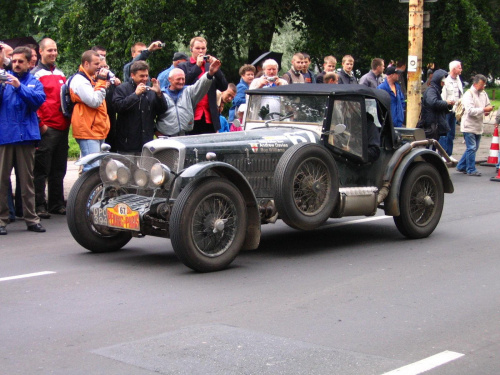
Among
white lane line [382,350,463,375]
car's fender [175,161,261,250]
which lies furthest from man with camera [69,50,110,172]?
white lane line [382,350,463,375]

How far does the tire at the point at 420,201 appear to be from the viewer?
945 centimetres

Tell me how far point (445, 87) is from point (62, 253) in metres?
10.5

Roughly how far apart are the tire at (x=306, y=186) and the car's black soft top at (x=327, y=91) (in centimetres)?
88

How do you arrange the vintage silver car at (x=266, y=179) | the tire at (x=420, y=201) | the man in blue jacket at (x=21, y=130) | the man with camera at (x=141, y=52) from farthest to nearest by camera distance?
the man with camera at (x=141, y=52)
the man in blue jacket at (x=21, y=130)
the tire at (x=420, y=201)
the vintage silver car at (x=266, y=179)

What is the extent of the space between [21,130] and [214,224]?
11.7 feet

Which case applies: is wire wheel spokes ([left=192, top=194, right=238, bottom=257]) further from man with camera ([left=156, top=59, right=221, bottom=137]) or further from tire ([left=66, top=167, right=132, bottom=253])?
man with camera ([left=156, top=59, right=221, bottom=137])

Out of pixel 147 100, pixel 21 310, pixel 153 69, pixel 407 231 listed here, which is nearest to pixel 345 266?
pixel 407 231

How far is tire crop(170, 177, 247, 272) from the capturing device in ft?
24.5

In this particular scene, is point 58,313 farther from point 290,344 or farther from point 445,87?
point 445,87

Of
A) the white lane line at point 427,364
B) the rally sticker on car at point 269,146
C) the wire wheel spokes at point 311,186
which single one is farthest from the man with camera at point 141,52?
the white lane line at point 427,364

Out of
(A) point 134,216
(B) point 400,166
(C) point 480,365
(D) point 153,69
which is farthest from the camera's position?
(D) point 153,69

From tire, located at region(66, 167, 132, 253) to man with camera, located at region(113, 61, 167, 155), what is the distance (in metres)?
2.42

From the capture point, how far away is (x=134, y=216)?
25.5 feet

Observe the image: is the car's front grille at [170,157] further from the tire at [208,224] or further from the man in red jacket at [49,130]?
the man in red jacket at [49,130]
